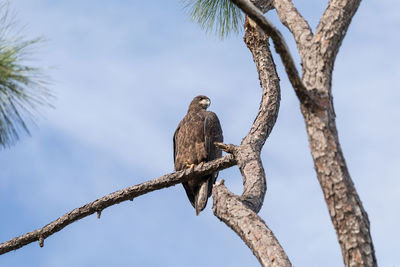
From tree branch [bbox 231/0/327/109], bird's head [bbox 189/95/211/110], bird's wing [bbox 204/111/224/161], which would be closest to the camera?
tree branch [bbox 231/0/327/109]

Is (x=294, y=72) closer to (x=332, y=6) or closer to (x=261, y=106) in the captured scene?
(x=332, y=6)

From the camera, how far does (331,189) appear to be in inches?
123

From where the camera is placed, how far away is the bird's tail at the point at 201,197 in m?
6.06

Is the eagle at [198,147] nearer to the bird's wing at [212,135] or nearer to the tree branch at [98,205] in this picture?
the bird's wing at [212,135]

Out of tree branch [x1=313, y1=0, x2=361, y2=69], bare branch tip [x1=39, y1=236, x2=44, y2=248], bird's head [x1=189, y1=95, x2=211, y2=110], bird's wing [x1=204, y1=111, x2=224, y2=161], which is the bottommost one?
bare branch tip [x1=39, y1=236, x2=44, y2=248]

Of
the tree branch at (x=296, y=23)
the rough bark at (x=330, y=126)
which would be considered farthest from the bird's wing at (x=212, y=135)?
the rough bark at (x=330, y=126)

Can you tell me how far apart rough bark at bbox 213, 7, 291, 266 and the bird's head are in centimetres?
157

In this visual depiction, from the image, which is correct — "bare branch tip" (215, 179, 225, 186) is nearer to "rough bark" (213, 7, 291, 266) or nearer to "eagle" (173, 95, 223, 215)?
"rough bark" (213, 7, 291, 266)

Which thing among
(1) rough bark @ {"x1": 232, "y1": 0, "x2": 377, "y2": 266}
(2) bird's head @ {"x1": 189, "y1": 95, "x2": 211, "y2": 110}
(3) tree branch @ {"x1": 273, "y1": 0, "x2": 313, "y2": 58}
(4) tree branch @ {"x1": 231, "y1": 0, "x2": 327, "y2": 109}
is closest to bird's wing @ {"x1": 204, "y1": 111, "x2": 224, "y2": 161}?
(2) bird's head @ {"x1": 189, "y1": 95, "x2": 211, "y2": 110}

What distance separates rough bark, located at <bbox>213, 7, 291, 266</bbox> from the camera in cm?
354

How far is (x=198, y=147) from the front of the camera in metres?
6.41

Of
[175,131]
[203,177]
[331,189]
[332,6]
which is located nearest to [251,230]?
[331,189]

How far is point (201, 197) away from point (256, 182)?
1659mm

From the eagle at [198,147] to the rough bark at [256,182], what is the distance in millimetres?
1091
